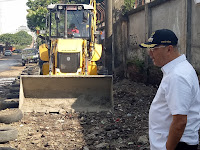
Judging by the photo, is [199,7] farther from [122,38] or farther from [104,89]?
[122,38]

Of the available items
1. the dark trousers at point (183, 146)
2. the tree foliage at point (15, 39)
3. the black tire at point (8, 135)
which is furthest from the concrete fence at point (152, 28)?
the tree foliage at point (15, 39)

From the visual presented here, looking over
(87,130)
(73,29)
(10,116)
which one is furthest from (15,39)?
(87,130)

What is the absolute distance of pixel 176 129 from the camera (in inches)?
89.1

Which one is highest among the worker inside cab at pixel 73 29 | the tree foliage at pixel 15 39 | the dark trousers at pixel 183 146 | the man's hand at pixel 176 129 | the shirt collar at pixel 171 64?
the tree foliage at pixel 15 39

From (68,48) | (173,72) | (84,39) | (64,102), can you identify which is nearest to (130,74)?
(84,39)

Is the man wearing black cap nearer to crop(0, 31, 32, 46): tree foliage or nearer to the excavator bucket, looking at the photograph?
the excavator bucket

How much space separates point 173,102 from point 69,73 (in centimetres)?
725

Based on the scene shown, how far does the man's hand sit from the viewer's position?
2.26 meters

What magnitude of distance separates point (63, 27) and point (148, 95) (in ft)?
11.5

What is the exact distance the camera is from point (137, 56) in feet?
43.2

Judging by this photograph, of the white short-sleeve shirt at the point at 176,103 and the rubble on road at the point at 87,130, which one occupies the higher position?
the white short-sleeve shirt at the point at 176,103

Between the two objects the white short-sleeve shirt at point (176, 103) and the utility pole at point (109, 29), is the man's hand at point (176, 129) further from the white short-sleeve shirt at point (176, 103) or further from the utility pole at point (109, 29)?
the utility pole at point (109, 29)

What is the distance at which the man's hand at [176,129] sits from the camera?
2256 mm

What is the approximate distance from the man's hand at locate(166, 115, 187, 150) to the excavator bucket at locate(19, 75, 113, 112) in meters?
5.85
